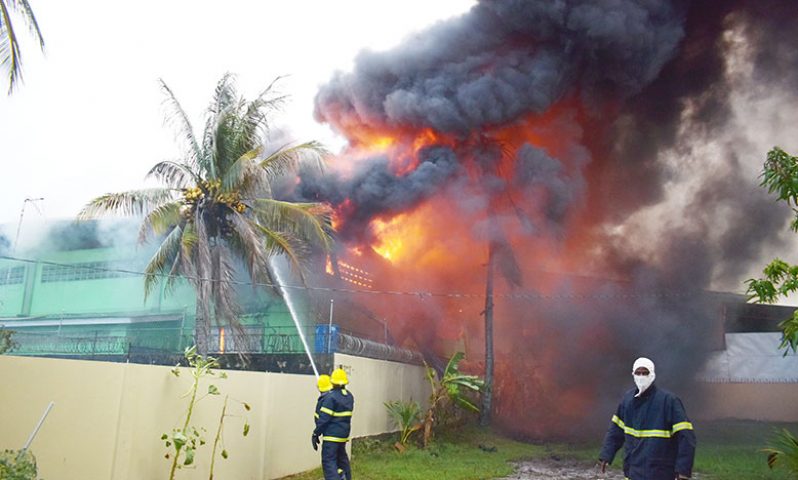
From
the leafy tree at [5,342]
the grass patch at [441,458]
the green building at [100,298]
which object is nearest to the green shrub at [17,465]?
the leafy tree at [5,342]

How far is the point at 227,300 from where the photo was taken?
13430 mm

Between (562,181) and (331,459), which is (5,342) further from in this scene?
(562,181)

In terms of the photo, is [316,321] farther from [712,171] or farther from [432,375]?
[712,171]

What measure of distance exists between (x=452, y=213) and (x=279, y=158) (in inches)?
333

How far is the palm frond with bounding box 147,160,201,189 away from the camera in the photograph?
541 inches

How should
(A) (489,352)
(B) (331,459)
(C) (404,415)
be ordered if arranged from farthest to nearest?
(A) (489,352) → (C) (404,415) → (B) (331,459)

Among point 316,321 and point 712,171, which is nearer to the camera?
point 316,321

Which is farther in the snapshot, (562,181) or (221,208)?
(562,181)

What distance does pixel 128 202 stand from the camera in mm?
13664

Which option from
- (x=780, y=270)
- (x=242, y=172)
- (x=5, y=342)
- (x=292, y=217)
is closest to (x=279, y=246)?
(x=292, y=217)

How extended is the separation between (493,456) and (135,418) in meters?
10.3

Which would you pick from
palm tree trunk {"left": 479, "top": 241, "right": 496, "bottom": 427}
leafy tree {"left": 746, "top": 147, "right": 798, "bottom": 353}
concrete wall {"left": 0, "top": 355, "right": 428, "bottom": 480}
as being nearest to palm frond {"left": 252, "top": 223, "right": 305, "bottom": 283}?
concrete wall {"left": 0, "top": 355, "right": 428, "bottom": 480}

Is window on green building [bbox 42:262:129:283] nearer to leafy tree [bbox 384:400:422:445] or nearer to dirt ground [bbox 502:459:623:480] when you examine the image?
leafy tree [bbox 384:400:422:445]

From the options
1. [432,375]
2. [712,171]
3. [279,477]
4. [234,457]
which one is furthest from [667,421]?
[712,171]
